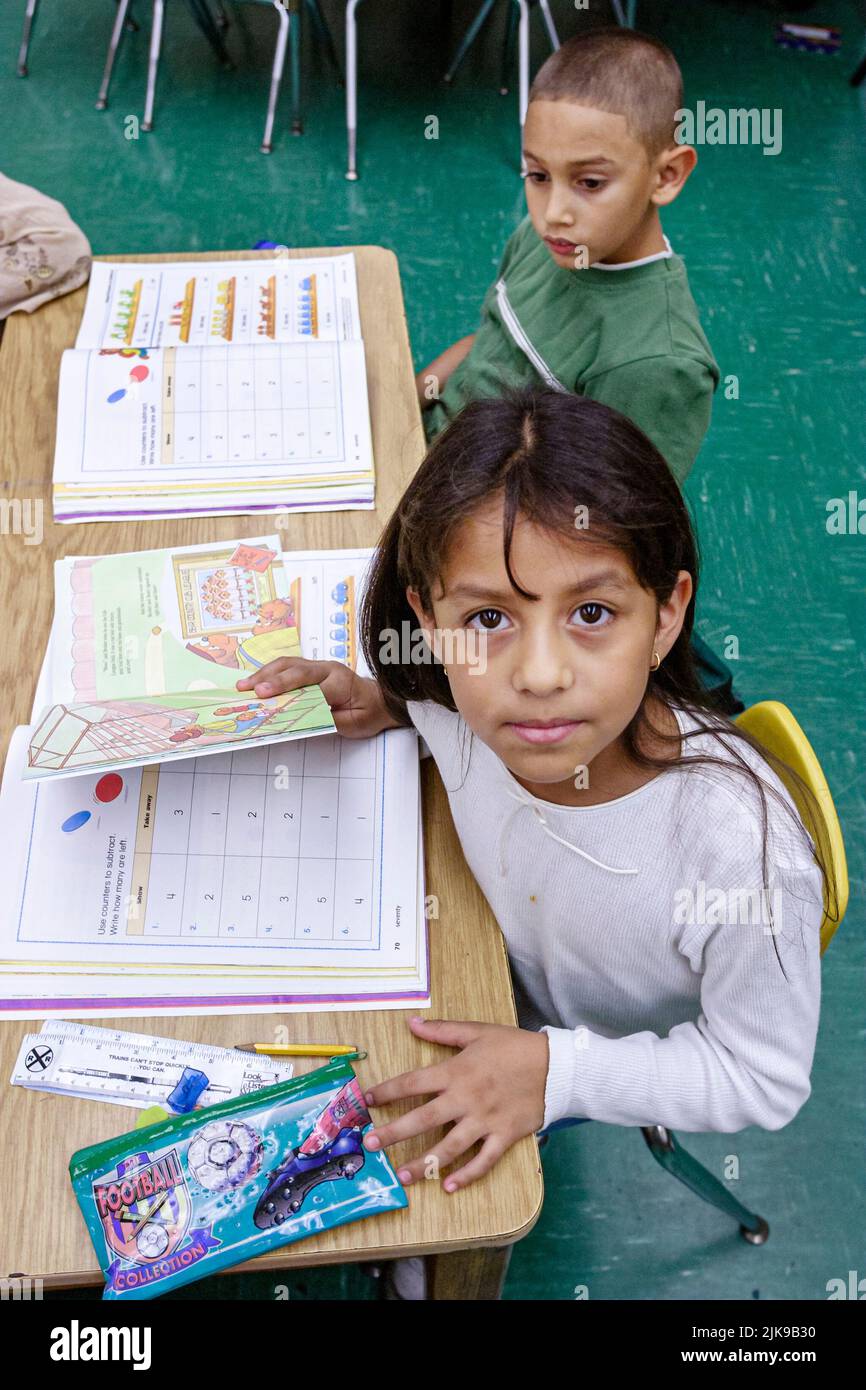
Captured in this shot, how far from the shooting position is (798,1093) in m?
0.97

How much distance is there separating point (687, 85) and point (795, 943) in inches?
133

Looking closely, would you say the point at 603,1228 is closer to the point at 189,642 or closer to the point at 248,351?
the point at 189,642

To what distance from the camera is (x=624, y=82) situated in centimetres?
148

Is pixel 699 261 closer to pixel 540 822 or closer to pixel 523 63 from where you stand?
pixel 523 63

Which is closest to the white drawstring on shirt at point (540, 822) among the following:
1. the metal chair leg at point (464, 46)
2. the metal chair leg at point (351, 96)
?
the metal chair leg at point (351, 96)

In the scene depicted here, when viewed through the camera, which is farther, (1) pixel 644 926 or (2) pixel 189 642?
(2) pixel 189 642

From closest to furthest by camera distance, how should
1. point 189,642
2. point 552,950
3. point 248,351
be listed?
point 552,950 → point 189,642 → point 248,351

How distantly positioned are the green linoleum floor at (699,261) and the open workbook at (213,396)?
1009 millimetres

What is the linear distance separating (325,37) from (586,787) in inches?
133

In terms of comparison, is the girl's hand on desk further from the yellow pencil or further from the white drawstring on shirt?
the white drawstring on shirt

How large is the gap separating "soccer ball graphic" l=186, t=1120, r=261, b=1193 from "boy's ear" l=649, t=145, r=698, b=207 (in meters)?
1.25

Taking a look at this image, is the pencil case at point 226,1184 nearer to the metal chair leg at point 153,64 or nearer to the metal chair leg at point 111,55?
the metal chair leg at point 153,64

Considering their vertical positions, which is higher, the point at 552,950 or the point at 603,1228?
the point at 552,950

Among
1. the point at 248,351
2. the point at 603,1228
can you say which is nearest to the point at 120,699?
the point at 248,351
